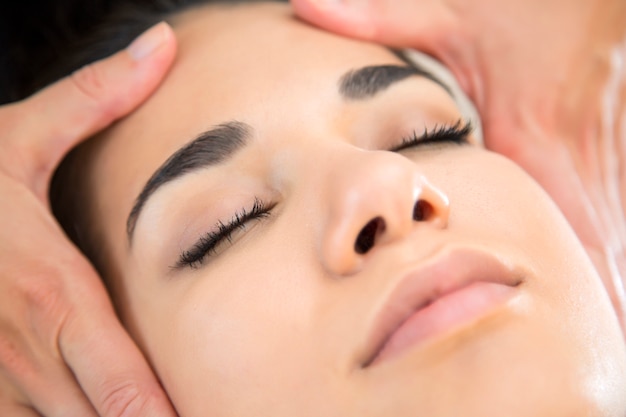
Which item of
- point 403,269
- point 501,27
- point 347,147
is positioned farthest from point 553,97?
A: point 403,269

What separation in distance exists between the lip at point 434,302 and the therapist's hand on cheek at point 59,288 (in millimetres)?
367

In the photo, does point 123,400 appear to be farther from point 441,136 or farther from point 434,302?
point 441,136

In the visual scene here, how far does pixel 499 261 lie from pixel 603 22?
775mm

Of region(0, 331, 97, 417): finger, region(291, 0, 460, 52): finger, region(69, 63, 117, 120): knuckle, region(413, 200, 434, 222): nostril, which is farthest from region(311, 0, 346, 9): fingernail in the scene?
region(0, 331, 97, 417): finger

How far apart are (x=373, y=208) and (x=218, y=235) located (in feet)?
0.84

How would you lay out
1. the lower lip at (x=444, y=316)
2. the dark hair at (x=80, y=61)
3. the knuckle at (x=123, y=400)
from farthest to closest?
the dark hair at (x=80, y=61), the knuckle at (x=123, y=400), the lower lip at (x=444, y=316)

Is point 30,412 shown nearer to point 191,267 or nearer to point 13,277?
point 13,277

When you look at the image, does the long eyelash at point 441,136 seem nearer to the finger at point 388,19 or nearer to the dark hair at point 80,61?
the finger at point 388,19

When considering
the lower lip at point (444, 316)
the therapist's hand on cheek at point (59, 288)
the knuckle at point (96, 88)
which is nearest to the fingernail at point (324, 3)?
the therapist's hand on cheek at point (59, 288)

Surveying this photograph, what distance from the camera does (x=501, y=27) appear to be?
1.39 m

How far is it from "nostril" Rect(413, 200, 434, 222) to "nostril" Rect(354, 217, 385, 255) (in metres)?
0.05

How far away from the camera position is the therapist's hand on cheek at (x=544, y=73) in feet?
3.94

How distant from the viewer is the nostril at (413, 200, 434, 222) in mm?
857

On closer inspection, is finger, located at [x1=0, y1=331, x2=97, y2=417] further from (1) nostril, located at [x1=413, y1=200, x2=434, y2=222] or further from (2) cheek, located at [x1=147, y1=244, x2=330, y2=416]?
(1) nostril, located at [x1=413, y1=200, x2=434, y2=222]
